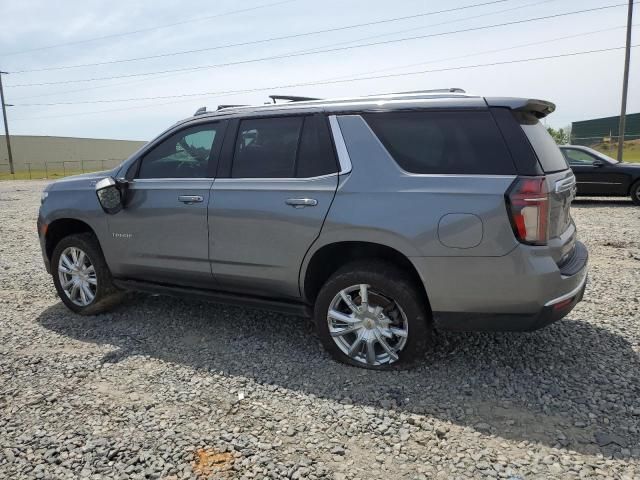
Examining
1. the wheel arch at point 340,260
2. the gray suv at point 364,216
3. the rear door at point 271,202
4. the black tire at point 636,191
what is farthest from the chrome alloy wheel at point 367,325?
the black tire at point 636,191

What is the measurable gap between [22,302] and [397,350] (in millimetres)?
4240

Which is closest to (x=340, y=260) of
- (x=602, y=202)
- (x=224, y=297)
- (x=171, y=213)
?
(x=224, y=297)

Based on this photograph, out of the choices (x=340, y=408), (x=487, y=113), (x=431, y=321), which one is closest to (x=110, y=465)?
(x=340, y=408)

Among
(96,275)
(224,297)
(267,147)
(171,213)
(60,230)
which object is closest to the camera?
(267,147)

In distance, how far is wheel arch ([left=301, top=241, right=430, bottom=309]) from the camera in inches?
137

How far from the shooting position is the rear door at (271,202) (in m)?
3.64

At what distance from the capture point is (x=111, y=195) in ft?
14.9

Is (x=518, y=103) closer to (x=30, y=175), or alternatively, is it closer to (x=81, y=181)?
(x=81, y=181)

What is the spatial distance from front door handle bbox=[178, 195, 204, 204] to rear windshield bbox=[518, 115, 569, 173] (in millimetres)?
2472

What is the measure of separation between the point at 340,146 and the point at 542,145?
1.36m

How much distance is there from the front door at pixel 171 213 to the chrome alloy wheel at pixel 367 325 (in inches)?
47.8

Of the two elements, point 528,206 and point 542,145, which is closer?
point 528,206

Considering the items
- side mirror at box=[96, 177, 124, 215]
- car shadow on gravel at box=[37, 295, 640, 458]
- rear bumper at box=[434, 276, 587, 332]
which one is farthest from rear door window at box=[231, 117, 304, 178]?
rear bumper at box=[434, 276, 587, 332]

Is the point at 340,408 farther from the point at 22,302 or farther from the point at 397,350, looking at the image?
the point at 22,302
